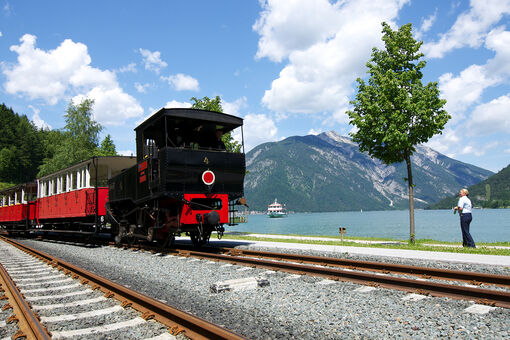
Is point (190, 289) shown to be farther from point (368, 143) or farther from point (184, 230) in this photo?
point (368, 143)

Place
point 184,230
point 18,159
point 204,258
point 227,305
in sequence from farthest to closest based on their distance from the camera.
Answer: point 18,159 → point 184,230 → point 204,258 → point 227,305

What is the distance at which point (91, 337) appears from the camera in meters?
4.02

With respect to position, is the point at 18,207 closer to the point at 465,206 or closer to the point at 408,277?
the point at 408,277

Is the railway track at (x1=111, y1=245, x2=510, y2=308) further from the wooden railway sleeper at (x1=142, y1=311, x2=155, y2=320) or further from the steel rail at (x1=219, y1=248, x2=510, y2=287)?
the wooden railway sleeper at (x1=142, y1=311, x2=155, y2=320)

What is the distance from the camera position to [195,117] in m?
10.9

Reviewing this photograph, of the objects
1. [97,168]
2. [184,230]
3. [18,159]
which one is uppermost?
[18,159]

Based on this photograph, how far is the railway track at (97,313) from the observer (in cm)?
400

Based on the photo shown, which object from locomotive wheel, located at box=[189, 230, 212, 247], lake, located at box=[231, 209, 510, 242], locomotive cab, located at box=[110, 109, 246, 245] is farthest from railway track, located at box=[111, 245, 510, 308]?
lake, located at box=[231, 209, 510, 242]

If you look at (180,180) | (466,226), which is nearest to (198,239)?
(180,180)

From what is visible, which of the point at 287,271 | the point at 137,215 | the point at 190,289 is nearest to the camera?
the point at 190,289

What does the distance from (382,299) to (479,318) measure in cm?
128

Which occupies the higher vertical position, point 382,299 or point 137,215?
point 137,215

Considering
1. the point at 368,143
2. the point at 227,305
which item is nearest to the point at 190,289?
the point at 227,305

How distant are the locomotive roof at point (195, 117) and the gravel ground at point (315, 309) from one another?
4.69m
